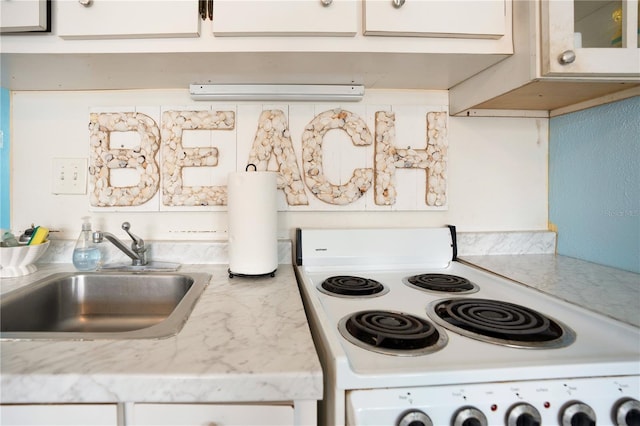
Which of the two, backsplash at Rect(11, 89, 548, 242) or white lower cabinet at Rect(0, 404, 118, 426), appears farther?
backsplash at Rect(11, 89, 548, 242)

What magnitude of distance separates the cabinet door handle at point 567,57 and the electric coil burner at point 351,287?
816 millimetres

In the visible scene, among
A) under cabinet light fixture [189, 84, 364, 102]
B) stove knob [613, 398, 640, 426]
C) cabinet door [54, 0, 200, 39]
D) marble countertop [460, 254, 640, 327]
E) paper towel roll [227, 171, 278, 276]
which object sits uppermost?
cabinet door [54, 0, 200, 39]

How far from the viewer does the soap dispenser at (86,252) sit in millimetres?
1088

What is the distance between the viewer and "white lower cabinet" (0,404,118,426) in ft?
1.71

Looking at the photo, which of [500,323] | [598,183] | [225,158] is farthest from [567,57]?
[225,158]

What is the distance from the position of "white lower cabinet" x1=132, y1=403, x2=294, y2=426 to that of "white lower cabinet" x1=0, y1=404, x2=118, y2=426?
0.05 m

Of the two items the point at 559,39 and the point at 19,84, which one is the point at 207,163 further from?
the point at 559,39

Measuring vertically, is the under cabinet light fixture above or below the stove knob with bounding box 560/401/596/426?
above

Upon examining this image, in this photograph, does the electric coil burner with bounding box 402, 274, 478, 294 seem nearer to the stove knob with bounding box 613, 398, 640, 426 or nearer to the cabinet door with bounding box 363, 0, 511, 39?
the stove knob with bounding box 613, 398, 640, 426

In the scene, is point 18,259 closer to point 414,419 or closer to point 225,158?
point 225,158

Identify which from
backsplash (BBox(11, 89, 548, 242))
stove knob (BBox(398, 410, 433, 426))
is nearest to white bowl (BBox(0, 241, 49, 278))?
backsplash (BBox(11, 89, 548, 242))

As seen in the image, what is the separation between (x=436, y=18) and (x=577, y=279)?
3.03 ft

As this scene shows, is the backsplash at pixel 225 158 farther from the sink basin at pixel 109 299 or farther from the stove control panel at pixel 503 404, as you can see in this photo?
the stove control panel at pixel 503 404

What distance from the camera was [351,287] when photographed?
3.14ft
